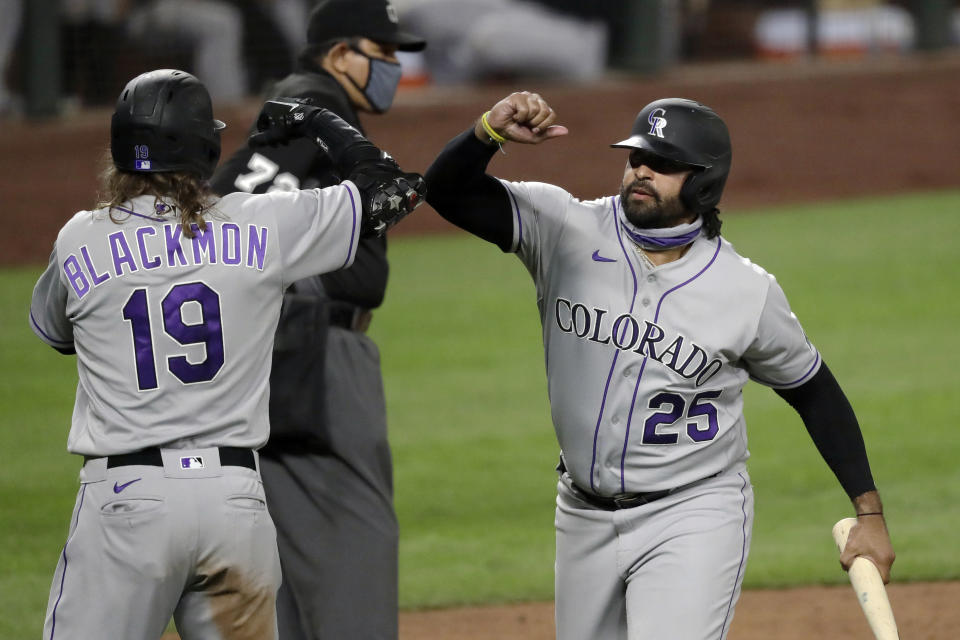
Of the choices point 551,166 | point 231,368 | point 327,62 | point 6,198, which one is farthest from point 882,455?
point 6,198

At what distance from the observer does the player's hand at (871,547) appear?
3451 millimetres

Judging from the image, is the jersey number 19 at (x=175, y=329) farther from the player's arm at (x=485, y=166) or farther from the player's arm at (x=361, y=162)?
the player's arm at (x=485, y=166)

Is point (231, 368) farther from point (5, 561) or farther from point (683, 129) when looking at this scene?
point (5, 561)

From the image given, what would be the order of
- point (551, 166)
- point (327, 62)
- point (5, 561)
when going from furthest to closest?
1. point (551, 166)
2. point (5, 561)
3. point (327, 62)

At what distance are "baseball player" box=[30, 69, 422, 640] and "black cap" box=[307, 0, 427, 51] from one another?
140 centimetres

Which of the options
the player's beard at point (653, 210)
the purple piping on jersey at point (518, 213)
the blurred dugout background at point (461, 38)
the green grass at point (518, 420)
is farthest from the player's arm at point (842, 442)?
the blurred dugout background at point (461, 38)

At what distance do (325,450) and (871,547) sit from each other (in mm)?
1535

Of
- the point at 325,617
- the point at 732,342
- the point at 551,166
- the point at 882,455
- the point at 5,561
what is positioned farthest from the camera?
the point at 551,166

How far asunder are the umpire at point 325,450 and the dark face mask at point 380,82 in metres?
0.35

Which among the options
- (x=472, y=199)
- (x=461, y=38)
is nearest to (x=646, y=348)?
(x=472, y=199)

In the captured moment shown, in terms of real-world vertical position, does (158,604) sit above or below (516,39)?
above

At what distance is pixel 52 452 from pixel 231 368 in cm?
488

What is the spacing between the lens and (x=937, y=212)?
13.5 m

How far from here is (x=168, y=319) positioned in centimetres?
290
